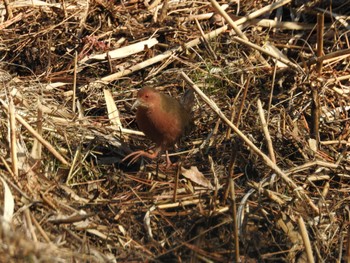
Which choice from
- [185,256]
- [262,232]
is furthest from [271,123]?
[185,256]

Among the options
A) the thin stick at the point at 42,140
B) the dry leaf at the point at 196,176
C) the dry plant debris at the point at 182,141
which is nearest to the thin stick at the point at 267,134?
the dry plant debris at the point at 182,141

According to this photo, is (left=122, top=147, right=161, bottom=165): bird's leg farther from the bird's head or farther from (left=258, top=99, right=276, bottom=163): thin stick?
(left=258, top=99, right=276, bottom=163): thin stick

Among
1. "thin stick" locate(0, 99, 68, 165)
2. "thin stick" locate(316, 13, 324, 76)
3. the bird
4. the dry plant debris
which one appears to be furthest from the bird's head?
"thin stick" locate(316, 13, 324, 76)

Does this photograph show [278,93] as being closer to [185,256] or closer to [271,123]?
[271,123]

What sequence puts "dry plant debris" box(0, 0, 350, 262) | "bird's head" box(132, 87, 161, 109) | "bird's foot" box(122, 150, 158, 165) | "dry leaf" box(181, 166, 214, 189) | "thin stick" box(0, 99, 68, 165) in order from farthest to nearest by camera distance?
"bird's head" box(132, 87, 161, 109) < "bird's foot" box(122, 150, 158, 165) < "dry leaf" box(181, 166, 214, 189) < "thin stick" box(0, 99, 68, 165) < "dry plant debris" box(0, 0, 350, 262)

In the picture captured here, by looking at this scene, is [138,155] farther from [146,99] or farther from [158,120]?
[146,99]

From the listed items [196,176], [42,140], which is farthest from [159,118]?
[42,140]

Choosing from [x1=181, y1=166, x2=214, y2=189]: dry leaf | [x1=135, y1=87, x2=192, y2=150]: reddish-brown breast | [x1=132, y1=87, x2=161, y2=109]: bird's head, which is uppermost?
[x1=132, y1=87, x2=161, y2=109]: bird's head
